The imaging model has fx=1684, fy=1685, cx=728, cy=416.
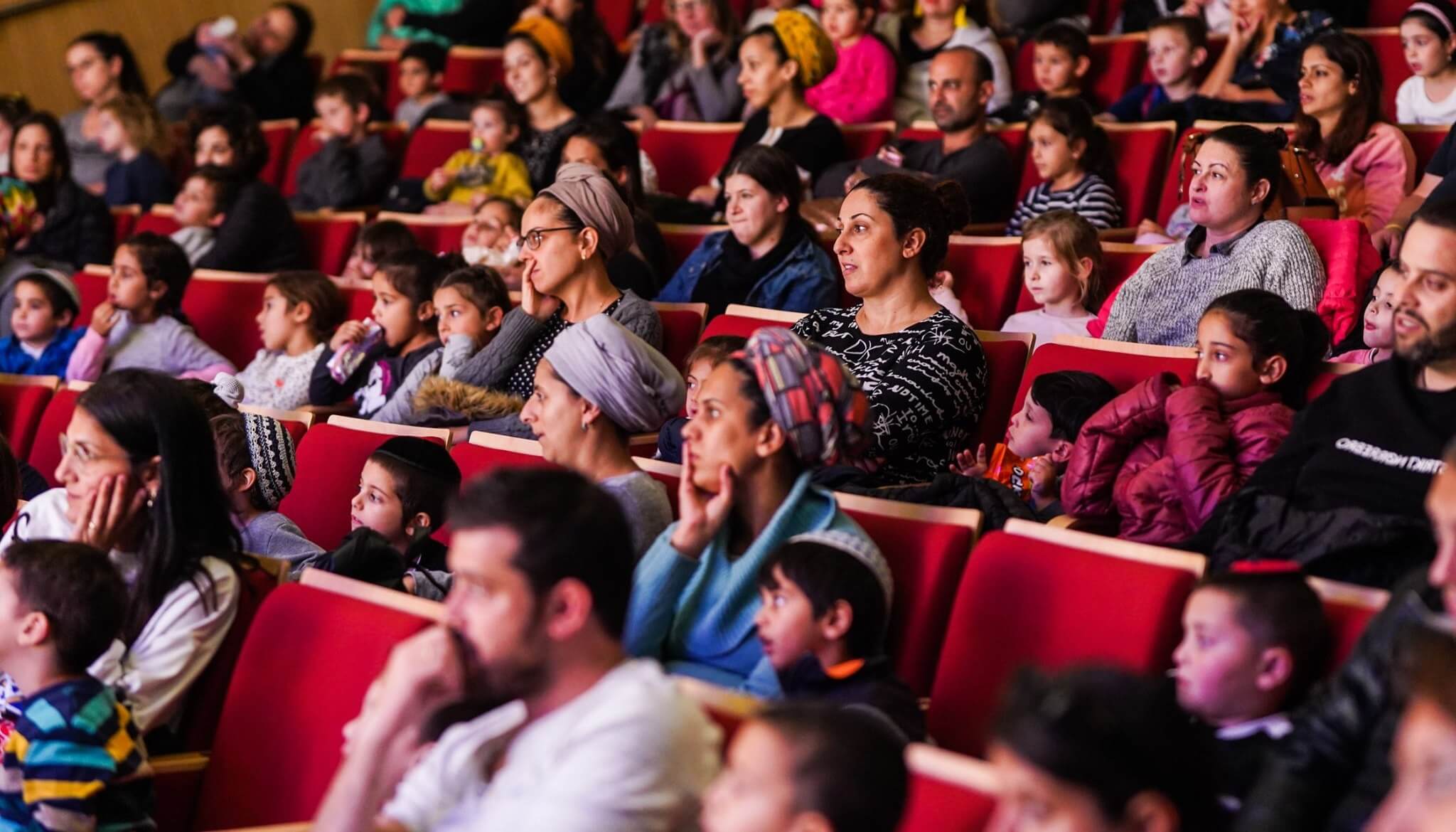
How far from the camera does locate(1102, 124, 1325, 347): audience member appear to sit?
3107mm

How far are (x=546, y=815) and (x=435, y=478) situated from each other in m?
1.35

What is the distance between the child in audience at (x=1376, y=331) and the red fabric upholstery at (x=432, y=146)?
10.8 feet

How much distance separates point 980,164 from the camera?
4.42 m

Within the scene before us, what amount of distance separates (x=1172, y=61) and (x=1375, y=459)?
284 centimetres

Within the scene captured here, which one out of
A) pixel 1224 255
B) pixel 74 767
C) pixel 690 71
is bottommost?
pixel 74 767

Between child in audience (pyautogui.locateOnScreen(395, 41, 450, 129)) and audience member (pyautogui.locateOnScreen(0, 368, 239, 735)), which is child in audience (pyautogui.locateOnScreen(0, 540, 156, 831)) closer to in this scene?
audience member (pyautogui.locateOnScreen(0, 368, 239, 735))

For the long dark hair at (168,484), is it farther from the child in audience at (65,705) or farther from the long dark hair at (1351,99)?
the long dark hair at (1351,99)

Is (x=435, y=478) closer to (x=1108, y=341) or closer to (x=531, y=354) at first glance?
(x=531, y=354)

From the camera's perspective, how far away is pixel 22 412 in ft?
12.4

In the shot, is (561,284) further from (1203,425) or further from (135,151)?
(135,151)

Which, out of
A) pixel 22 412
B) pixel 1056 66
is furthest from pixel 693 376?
pixel 1056 66

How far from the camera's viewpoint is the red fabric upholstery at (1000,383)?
10.2 ft

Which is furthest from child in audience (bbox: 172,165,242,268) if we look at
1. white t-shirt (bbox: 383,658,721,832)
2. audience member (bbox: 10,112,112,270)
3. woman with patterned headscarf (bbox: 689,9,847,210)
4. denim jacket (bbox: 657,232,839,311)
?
white t-shirt (bbox: 383,658,721,832)

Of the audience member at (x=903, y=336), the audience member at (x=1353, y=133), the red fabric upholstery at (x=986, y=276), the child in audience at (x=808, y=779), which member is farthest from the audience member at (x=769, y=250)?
the child in audience at (x=808, y=779)
